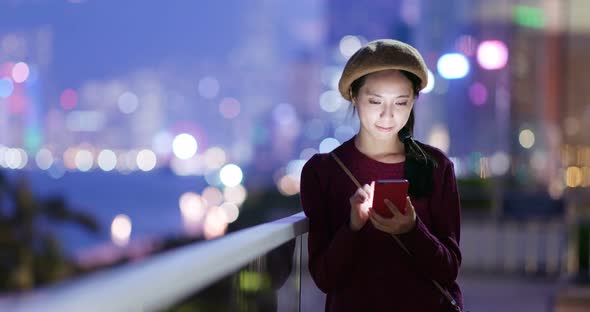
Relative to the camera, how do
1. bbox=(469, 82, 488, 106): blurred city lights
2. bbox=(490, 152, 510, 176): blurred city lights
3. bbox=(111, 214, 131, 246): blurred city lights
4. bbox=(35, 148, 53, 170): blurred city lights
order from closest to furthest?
bbox=(490, 152, 510, 176): blurred city lights → bbox=(469, 82, 488, 106): blurred city lights → bbox=(111, 214, 131, 246): blurred city lights → bbox=(35, 148, 53, 170): blurred city lights

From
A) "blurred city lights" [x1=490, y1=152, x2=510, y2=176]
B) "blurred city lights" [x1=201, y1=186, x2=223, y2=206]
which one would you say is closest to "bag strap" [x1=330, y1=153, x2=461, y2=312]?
"blurred city lights" [x1=490, y1=152, x2=510, y2=176]

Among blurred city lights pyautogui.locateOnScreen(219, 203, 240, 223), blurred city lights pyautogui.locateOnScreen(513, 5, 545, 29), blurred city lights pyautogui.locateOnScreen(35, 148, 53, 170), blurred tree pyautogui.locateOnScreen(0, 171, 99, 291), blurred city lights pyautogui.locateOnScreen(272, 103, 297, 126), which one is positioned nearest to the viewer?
→ blurred city lights pyautogui.locateOnScreen(513, 5, 545, 29)

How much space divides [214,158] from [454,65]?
79.7m

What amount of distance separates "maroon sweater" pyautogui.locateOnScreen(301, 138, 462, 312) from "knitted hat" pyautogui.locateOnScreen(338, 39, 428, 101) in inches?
7.6

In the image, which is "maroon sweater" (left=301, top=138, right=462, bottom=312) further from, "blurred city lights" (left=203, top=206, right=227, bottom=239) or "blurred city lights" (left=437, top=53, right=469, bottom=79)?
"blurred city lights" (left=437, top=53, right=469, bottom=79)

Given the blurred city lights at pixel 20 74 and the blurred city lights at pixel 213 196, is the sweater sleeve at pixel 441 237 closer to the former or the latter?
the blurred city lights at pixel 20 74

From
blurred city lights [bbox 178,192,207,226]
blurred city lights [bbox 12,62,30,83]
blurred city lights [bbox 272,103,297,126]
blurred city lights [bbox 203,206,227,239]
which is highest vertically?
blurred city lights [bbox 12,62,30,83]

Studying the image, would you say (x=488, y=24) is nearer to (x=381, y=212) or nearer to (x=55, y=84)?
(x=381, y=212)

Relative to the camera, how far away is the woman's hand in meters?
2.09

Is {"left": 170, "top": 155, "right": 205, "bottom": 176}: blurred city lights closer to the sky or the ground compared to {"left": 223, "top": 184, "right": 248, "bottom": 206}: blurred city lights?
closer to the sky

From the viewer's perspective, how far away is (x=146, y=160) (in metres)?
104

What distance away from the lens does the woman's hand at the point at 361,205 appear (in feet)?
6.85

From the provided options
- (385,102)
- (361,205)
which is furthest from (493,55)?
(361,205)

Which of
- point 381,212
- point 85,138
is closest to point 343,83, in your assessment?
point 381,212
